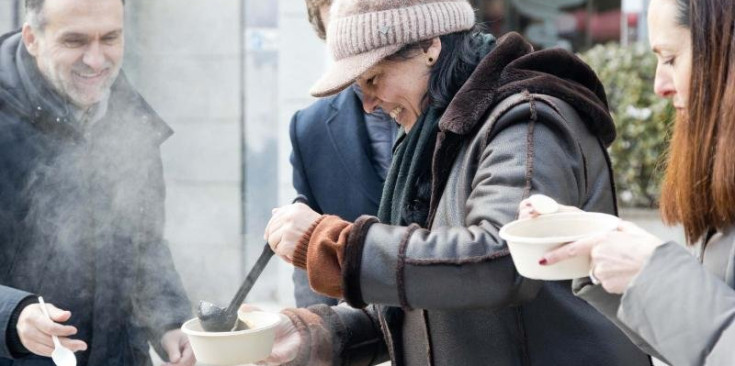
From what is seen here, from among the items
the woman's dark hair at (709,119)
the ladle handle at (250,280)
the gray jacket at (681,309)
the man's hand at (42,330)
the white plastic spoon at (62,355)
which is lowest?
the white plastic spoon at (62,355)

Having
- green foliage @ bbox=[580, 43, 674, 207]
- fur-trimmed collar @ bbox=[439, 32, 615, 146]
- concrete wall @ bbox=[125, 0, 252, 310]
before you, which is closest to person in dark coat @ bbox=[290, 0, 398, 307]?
concrete wall @ bbox=[125, 0, 252, 310]

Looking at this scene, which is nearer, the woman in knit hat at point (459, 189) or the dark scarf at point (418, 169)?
the woman in knit hat at point (459, 189)

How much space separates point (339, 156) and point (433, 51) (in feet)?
3.96

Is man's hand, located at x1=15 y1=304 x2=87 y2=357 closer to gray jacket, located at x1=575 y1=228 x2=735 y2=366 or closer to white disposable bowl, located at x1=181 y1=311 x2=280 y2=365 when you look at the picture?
white disposable bowl, located at x1=181 y1=311 x2=280 y2=365

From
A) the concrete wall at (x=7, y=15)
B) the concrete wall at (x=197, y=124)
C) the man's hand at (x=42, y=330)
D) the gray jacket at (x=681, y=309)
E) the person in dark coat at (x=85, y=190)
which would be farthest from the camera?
the concrete wall at (x=197, y=124)

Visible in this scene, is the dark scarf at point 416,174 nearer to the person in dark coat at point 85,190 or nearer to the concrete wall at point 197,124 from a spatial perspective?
the person in dark coat at point 85,190

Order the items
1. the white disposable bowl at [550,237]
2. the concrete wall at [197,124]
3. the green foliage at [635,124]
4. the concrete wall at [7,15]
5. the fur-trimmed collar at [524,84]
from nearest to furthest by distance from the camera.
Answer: the white disposable bowl at [550,237] < the fur-trimmed collar at [524,84] < the concrete wall at [7,15] < the concrete wall at [197,124] < the green foliage at [635,124]

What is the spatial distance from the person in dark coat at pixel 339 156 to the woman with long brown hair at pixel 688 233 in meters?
1.59

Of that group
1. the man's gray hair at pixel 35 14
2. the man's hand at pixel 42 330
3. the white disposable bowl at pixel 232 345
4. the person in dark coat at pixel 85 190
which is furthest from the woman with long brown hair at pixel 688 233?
the man's gray hair at pixel 35 14

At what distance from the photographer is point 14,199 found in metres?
2.75

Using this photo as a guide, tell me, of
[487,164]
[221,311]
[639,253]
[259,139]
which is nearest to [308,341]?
[221,311]

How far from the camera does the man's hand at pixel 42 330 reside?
2.43 metres

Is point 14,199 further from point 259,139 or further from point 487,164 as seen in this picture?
point 259,139

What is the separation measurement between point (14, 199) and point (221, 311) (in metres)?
0.78
